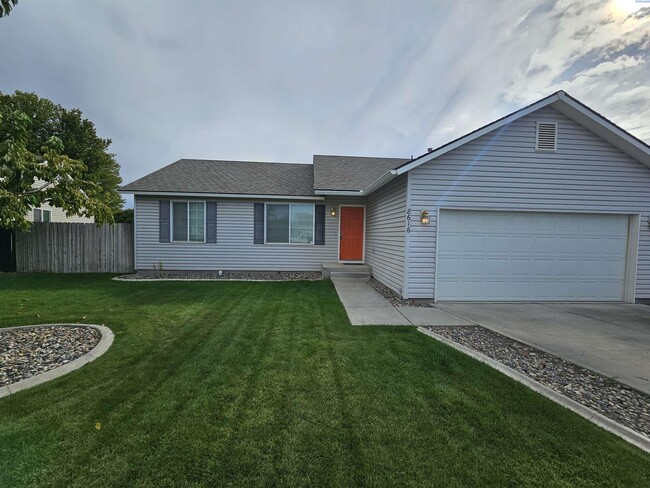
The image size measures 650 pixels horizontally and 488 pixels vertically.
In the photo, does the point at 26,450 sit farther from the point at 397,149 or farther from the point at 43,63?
the point at 397,149

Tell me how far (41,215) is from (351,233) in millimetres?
17554

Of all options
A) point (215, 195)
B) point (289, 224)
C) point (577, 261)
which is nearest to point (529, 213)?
point (577, 261)

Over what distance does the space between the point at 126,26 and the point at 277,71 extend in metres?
4.64

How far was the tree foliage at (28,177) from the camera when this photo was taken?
10.9ft

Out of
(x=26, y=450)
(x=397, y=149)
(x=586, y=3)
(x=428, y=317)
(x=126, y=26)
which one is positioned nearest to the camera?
(x=26, y=450)

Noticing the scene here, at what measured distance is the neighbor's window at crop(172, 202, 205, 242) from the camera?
10.1 metres

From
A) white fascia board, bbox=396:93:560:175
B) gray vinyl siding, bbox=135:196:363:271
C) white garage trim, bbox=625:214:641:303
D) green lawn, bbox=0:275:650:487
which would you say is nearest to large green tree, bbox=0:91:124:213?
gray vinyl siding, bbox=135:196:363:271

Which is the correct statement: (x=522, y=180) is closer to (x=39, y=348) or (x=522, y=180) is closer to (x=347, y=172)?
(x=347, y=172)

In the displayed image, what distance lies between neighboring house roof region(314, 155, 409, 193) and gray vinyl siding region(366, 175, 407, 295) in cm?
87

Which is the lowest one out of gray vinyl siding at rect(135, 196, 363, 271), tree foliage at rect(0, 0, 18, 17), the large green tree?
gray vinyl siding at rect(135, 196, 363, 271)

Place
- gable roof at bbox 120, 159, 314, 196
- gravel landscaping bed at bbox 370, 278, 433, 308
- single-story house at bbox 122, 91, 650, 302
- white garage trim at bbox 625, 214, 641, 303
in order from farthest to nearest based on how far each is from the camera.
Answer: gable roof at bbox 120, 159, 314, 196
white garage trim at bbox 625, 214, 641, 303
single-story house at bbox 122, 91, 650, 302
gravel landscaping bed at bbox 370, 278, 433, 308

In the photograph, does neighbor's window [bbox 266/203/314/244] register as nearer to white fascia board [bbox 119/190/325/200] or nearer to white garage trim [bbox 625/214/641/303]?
white fascia board [bbox 119/190/325/200]

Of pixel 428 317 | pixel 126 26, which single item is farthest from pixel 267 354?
pixel 126 26

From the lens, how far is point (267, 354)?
369 centimetres
